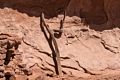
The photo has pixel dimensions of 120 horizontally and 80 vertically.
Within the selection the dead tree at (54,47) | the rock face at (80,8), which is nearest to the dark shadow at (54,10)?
the rock face at (80,8)

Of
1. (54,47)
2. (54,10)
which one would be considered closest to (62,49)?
(54,47)

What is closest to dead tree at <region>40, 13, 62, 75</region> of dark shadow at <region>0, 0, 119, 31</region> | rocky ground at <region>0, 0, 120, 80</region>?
rocky ground at <region>0, 0, 120, 80</region>

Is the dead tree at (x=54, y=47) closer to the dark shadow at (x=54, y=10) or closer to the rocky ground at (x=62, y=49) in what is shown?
A: the rocky ground at (x=62, y=49)

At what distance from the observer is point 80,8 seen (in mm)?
7035

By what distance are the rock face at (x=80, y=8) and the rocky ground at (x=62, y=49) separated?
0.10m

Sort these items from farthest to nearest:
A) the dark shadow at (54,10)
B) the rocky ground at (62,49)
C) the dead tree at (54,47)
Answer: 1. the dark shadow at (54,10)
2. the dead tree at (54,47)
3. the rocky ground at (62,49)

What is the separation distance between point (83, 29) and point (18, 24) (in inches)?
45.8

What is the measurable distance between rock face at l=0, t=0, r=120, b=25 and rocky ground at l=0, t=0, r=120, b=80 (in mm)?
97

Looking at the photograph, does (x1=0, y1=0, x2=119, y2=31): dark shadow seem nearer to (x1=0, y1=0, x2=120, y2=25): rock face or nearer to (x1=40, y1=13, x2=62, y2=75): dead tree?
(x1=0, y1=0, x2=120, y2=25): rock face

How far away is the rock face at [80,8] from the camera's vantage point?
Result: 6730 millimetres

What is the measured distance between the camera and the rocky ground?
5.82 meters

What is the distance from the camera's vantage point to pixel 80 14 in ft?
23.1

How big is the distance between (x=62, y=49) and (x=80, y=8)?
882 mm

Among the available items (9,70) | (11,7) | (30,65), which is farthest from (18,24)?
(9,70)
